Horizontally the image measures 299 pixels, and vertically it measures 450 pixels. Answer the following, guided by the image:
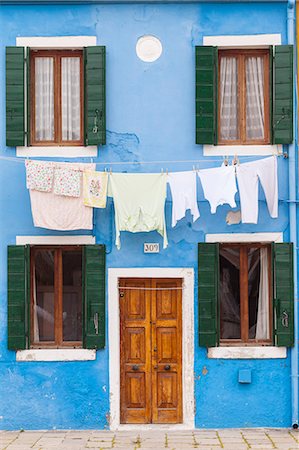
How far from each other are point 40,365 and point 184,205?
10.7 feet

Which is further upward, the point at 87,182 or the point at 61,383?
the point at 87,182

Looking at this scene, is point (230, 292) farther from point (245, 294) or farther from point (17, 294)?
point (17, 294)

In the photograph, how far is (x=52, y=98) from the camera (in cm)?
1134

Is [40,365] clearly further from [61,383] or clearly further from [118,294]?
[118,294]

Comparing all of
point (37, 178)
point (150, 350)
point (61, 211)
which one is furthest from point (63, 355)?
point (37, 178)

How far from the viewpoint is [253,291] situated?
11297mm

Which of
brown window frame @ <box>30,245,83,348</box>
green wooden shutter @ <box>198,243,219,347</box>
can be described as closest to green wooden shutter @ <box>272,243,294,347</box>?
green wooden shutter @ <box>198,243,219,347</box>

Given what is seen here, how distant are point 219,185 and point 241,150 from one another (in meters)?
0.82

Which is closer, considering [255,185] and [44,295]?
[255,185]

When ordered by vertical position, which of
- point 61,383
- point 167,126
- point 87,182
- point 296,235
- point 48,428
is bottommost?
point 48,428

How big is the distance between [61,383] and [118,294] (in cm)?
159

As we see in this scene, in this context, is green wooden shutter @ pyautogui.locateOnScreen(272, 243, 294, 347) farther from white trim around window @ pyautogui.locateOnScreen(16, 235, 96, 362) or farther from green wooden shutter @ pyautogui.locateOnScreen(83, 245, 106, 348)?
white trim around window @ pyautogui.locateOnScreen(16, 235, 96, 362)

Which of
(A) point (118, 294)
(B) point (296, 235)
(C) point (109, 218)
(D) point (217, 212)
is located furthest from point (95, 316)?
(B) point (296, 235)

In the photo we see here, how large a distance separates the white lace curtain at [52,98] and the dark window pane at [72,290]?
73.5 inches
